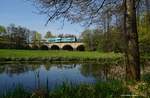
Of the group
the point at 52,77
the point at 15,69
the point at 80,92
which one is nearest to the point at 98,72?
the point at 52,77

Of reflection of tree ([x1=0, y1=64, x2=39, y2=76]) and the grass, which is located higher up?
the grass

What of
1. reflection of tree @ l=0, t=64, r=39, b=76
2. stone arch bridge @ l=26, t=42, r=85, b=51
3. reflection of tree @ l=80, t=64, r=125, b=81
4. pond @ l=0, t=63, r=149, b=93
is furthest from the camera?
stone arch bridge @ l=26, t=42, r=85, b=51

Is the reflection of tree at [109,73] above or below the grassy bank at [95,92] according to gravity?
below

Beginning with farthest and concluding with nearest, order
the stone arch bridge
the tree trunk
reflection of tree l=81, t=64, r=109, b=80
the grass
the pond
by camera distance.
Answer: the stone arch bridge, reflection of tree l=81, t=64, r=109, b=80, the pond, the tree trunk, the grass

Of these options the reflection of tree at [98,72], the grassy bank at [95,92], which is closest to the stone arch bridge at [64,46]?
the reflection of tree at [98,72]

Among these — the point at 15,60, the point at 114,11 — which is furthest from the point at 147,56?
the point at 114,11

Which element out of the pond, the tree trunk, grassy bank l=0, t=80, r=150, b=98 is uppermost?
the tree trunk

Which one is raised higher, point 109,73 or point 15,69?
point 109,73

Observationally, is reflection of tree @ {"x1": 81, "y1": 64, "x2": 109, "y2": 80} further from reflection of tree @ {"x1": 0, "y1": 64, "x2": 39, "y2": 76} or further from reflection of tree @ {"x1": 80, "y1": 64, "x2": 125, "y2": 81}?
reflection of tree @ {"x1": 0, "y1": 64, "x2": 39, "y2": 76}

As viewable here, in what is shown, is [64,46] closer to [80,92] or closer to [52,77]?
[52,77]

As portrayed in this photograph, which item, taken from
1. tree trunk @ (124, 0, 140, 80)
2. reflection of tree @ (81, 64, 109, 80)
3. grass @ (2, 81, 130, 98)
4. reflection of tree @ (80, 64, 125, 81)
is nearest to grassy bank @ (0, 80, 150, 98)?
grass @ (2, 81, 130, 98)

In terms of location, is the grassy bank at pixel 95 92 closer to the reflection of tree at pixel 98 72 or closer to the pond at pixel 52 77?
the pond at pixel 52 77

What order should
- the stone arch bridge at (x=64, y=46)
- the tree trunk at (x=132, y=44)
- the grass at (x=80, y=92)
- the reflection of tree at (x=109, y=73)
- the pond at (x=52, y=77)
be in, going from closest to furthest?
the grass at (x=80, y=92) < the tree trunk at (x=132, y=44) < the pond at (x=52, y=77) < the reflection of tree at (x=109, y=73) < the stone arch bridge at (x=64, y=46)

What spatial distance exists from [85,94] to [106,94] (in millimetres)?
557
